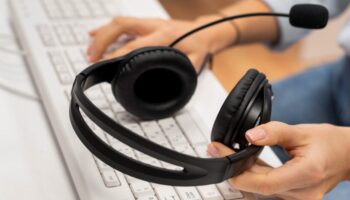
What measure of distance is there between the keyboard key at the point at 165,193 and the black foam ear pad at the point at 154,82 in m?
0.12

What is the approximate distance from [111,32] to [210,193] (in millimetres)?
317

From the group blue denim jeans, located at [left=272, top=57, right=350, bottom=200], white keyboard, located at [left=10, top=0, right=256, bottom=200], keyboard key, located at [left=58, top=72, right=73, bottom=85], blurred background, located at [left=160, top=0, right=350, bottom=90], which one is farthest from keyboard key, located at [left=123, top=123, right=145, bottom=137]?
blurred background, located at [left=160, top=0, right=350, bottom=90]

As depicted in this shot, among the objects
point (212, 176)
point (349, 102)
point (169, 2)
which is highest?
point (212, 176)

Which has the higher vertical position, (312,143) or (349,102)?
(312,143)

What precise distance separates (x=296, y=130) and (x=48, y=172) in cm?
26

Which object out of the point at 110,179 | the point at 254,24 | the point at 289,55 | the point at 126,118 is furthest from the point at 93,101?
the point at 289,55

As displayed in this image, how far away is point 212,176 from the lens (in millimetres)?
478

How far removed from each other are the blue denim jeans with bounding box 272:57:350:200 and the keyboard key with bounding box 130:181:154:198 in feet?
1.37

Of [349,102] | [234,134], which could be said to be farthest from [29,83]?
[349,102]

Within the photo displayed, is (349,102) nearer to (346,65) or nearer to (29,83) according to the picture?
(346,65)

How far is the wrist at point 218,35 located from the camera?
2.61 feet

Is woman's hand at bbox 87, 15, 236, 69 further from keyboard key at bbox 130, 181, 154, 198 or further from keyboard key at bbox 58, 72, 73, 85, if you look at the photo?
keyboard key at bbox 130, 181, 154, 198

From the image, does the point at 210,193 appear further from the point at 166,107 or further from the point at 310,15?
the point at 310,15

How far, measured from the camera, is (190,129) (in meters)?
0.62
